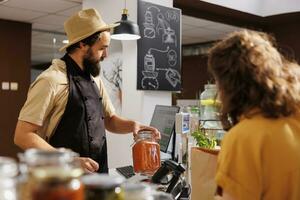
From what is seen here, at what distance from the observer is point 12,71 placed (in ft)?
21.6

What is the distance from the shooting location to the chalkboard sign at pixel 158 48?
14.2 feet

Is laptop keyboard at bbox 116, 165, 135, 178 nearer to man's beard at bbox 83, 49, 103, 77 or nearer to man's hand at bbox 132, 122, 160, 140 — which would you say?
man's hand at bbox 132, 122, 160, 140

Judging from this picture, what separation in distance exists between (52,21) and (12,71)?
1.07 m

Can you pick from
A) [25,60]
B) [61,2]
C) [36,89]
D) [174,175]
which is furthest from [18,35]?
[174,175]

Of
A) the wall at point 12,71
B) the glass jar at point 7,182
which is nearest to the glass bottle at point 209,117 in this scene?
the glass jar at point 7,182

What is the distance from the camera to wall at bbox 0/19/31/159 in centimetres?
641

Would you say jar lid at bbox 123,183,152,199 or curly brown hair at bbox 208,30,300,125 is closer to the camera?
jar lid at bbox 123,183,152,199

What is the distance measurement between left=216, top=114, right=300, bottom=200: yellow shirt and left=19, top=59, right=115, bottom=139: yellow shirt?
3.86 feet

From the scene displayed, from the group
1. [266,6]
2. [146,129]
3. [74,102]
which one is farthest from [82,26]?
[266,6]

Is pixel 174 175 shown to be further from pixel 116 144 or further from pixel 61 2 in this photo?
pixel 61 2

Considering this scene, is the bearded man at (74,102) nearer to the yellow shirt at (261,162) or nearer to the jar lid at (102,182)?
the yellow shirt at (261,162)

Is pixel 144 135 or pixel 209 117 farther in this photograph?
pixel 209 117

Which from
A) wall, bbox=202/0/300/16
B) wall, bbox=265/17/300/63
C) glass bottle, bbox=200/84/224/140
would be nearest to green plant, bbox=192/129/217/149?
glass bottle, bbox=200/84/224/140

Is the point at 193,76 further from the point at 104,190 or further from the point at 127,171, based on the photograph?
the point at 104,190
